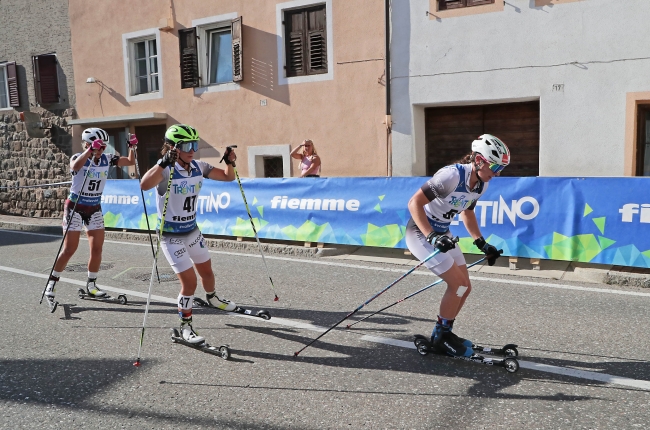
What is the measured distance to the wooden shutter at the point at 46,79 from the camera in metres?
18.8

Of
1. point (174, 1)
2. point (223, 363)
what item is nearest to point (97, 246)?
point (223, 363)

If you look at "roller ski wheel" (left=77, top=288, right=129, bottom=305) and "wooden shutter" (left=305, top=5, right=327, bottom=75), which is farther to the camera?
"wooden shutter" (left=305, top=5, right=327, bottom=75)

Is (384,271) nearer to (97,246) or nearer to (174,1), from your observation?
(97,246)

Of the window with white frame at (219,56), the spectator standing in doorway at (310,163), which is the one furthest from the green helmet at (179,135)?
the window with white frame at (219,56)

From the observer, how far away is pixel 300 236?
10680 millimetres

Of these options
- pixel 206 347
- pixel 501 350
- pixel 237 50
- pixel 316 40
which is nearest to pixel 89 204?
pixel 206 347

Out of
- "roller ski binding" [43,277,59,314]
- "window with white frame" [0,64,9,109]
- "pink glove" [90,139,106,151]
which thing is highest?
"window with white frame" [0,64,9,109]

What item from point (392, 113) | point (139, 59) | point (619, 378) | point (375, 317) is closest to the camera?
point (619, 378)

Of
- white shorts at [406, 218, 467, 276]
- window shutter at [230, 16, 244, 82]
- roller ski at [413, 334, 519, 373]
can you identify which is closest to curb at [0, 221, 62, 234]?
window shutter at [230, 16, 244, 82]

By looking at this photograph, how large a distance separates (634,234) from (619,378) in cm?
372

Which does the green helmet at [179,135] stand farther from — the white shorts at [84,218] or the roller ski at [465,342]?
the roller ski at [465,342]

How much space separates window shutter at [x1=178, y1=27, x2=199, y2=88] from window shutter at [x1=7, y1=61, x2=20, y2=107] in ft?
23.9

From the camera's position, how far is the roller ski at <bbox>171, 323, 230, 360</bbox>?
16.9ft

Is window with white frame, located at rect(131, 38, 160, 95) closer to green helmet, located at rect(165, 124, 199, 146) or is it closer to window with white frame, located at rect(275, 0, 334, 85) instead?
window with white frame, located at rect(275, 0, 334, 85)
